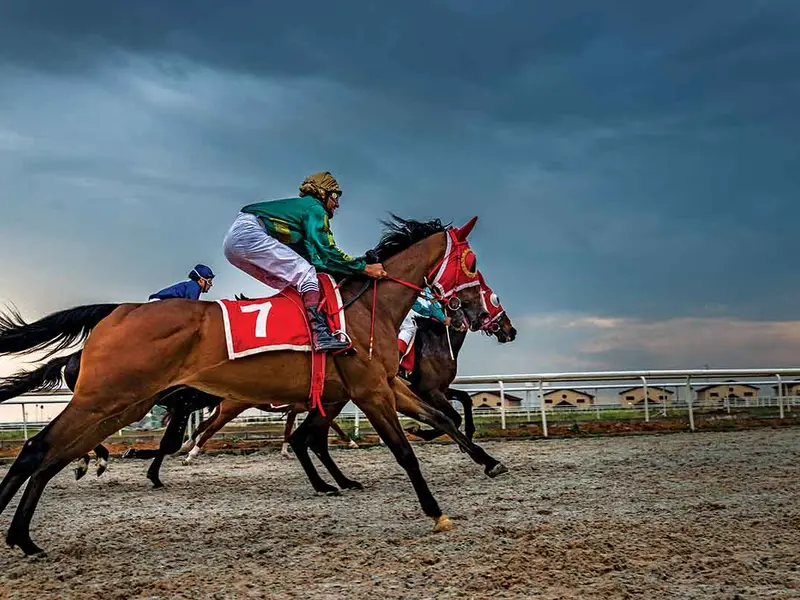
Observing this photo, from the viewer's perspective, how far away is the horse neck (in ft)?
21.7

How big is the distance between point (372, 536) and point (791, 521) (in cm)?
300

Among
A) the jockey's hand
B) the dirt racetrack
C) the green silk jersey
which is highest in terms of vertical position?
the green silk jersey

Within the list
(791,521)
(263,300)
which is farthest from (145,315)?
(791,521)

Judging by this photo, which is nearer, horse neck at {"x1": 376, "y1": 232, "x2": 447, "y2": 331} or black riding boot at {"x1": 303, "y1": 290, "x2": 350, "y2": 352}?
black riding boot at {"x1": 303, "y1": 290, "x2": 350, "y2": 352}

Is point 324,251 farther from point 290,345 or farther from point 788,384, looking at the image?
point 788,384

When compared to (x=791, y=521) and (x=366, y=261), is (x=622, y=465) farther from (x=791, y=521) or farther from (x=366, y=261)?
(x=366, y=261)

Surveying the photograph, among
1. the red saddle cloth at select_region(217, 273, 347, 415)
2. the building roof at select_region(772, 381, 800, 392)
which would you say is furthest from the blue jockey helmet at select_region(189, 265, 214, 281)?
the building roof at select_region(772, 381, 800, 392)

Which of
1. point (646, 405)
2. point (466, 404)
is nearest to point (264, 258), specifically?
point (466, 404)

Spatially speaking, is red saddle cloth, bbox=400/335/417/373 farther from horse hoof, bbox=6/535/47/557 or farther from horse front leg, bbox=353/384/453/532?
horse hoof, bbox=6/535/47/557

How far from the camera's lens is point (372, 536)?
5.76 m

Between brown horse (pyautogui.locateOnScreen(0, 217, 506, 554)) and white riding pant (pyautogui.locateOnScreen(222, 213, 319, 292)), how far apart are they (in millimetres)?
426

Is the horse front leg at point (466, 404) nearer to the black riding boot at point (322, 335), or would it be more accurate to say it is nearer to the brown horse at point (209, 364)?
the brown horse at point (209, 364)

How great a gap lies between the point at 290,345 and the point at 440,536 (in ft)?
5.63

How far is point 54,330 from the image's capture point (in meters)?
6.24
